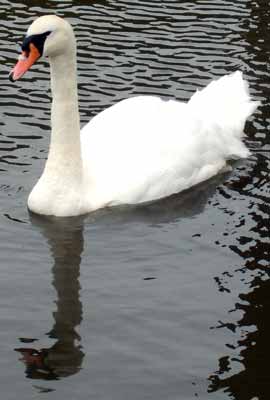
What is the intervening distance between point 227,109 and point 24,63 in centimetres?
390

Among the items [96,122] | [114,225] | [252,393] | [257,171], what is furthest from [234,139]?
[252,393]

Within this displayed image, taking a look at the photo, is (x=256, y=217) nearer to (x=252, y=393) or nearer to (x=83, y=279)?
(x=83, y=279)

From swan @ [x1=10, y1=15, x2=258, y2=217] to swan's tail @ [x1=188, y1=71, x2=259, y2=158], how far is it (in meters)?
0.02

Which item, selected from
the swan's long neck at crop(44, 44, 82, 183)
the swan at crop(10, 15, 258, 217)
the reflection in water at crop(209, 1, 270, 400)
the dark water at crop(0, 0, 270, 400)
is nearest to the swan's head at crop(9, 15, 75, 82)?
the swan at crop(10, 15, 258, 217)

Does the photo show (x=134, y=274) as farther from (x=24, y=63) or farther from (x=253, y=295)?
(x=24, y=63)

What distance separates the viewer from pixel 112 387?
30.9 ft

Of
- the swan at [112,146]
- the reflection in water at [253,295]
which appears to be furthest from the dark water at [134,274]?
the swan at [112,146]

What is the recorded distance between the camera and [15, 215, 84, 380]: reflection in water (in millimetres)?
9734

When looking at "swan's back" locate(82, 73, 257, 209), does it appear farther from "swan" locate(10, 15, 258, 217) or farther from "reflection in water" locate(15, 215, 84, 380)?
"reflection in water" locate(15, 215, 84, 380)

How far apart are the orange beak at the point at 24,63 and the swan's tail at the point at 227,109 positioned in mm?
2911

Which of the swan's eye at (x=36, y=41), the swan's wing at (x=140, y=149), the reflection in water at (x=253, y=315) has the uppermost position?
the swan's eye at (x=36, y=41)

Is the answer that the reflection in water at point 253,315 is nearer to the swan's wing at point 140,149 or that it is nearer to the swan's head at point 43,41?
the swan's wing at point 140,149

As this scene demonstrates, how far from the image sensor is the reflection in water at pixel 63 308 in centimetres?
973

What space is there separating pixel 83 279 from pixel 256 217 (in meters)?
2.24
